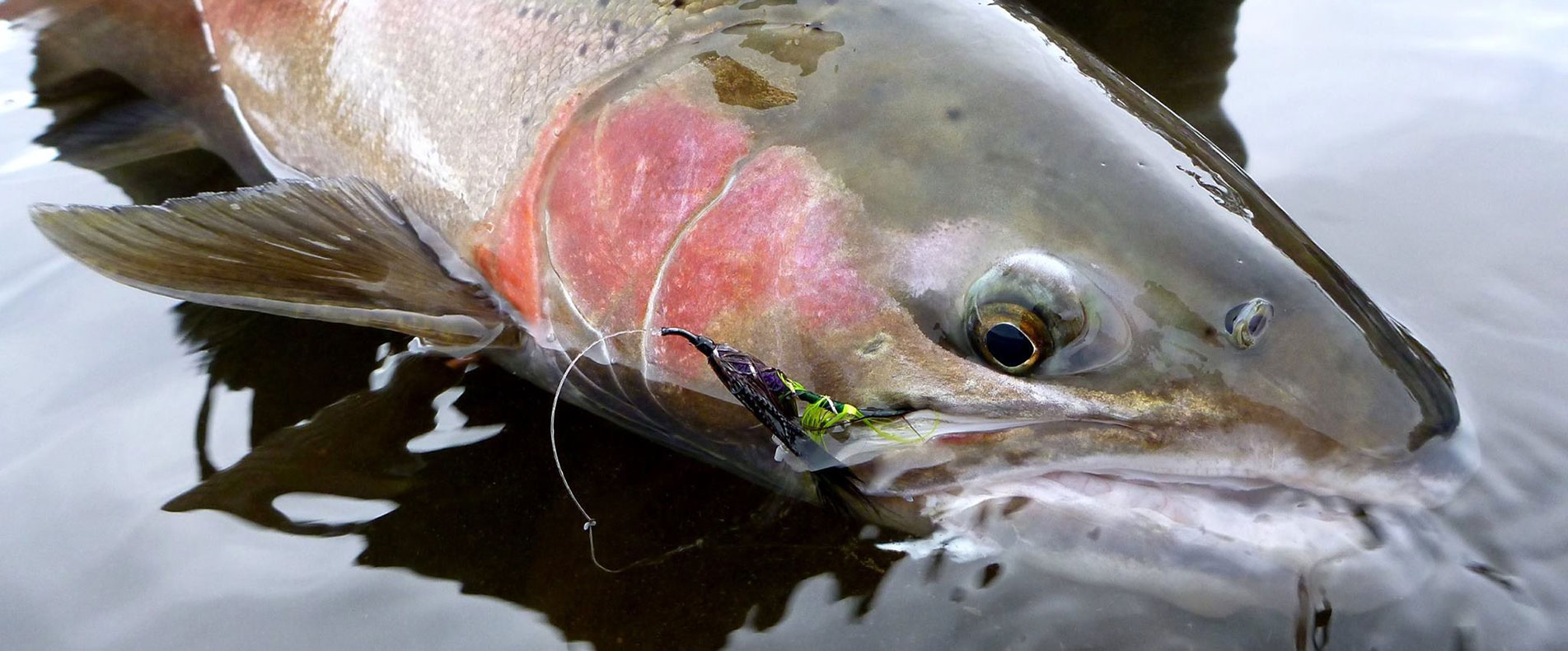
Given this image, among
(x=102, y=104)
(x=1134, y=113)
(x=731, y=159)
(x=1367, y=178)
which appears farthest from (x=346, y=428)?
(x=1367, y=178)

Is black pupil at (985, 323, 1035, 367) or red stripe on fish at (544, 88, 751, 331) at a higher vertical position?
red stripe on fish at (544, 88, 751, 331)

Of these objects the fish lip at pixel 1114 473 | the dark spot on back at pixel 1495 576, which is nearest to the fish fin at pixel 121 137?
the fish lip at pixel 1114 473

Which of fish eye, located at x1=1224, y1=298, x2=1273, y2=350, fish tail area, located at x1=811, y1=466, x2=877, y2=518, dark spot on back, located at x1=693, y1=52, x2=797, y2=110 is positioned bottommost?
fish tail area, located at x1=811, y1=466, x2=877, y2=518

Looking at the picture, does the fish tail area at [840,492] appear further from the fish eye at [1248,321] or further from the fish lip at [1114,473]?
the fish eye at [1248,321]

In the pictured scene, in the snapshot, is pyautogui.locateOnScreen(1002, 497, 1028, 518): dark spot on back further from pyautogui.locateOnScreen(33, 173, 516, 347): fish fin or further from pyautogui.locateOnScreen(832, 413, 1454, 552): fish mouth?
pyautogui.locateOnScreen(33, 173, 516, 347): fish fin

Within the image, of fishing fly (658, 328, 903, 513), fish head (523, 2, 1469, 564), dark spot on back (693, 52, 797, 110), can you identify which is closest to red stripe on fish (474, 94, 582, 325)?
fish head (523, 2, 1469, 564)

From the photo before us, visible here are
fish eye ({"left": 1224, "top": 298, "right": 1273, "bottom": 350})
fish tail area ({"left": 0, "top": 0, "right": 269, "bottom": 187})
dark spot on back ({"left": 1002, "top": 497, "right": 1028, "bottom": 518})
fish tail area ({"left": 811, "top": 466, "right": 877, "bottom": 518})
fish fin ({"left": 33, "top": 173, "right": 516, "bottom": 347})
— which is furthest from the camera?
fish tail area ({"left": 0, "top": 0, "right": 269, "bottom": 187})

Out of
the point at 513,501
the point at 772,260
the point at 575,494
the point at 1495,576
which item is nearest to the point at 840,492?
the point at 772,260
